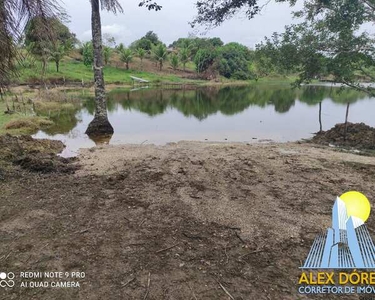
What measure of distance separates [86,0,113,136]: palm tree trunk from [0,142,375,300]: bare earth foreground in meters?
6.24

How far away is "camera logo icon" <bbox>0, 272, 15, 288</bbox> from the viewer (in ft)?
10.2

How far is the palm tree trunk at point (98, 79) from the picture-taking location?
12531mm

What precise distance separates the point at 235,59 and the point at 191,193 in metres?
65.2

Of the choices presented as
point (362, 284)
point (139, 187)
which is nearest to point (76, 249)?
point (139, 187)

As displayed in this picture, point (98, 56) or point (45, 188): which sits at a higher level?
point (98, 56)

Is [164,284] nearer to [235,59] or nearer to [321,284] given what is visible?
[321,284]

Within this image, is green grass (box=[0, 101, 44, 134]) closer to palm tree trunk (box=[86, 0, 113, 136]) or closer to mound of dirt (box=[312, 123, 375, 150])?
palm tree trunk (box=[86, 0, 113, 136])

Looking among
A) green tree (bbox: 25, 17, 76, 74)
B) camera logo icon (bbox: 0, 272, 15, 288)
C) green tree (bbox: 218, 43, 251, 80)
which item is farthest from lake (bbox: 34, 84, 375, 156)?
green tree (bbox: 218, 43, 251, 80)

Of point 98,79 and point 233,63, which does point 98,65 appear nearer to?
point 98,79

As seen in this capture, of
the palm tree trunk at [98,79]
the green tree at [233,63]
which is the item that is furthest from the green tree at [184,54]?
the palm tree trunk at [98,79]

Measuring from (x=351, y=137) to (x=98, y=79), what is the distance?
1203 centimetres

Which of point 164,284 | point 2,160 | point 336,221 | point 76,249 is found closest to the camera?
point 164,284

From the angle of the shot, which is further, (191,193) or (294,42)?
(294,42)

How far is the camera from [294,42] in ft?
44.0
